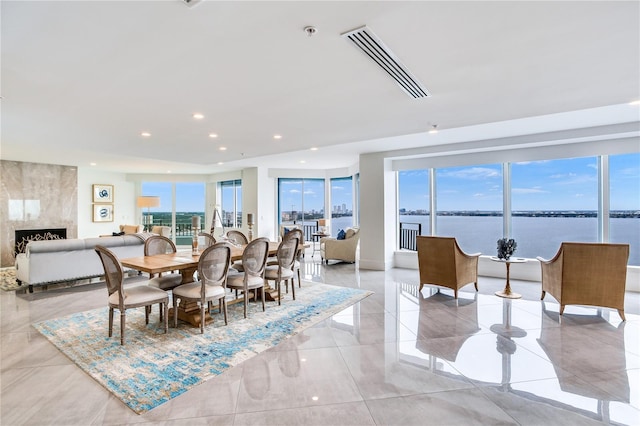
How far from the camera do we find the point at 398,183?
7449 millimetres

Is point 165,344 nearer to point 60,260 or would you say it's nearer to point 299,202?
point 60,260

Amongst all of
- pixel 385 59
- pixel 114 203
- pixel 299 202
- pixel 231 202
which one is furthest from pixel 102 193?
pixel 385 59

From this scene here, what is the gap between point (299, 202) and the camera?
1050 cm

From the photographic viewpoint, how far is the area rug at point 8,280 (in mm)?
5441

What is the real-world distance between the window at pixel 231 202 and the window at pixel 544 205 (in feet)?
26.8

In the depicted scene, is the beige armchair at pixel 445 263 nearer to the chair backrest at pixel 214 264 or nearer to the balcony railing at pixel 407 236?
the balcony railing at pixel 407 236

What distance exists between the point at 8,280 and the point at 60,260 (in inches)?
79.4

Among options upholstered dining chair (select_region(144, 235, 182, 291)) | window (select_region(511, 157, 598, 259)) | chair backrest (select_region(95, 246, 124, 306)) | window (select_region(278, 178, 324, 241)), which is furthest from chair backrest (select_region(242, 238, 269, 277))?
window (select_region(278, 178, 324, 241))

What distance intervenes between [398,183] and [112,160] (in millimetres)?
7525

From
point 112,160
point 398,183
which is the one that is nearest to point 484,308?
point 398,183

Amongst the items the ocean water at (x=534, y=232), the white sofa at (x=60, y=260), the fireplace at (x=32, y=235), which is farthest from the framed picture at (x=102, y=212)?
the ocean water at (x=534, y=232)

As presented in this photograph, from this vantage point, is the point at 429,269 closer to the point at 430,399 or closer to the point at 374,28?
the point at 430,399

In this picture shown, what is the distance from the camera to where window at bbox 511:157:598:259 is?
597 cm

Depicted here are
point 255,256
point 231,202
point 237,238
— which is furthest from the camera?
point 231,202
